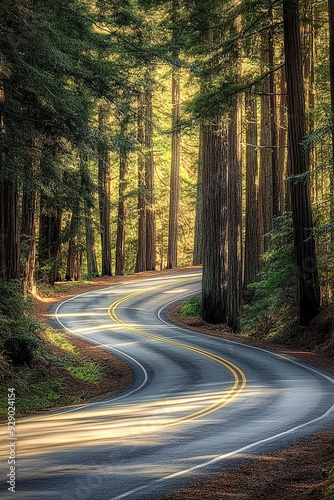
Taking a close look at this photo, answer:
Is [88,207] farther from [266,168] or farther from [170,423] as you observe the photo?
[266,168]

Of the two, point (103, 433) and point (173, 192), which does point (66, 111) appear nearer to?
point (103, 433)

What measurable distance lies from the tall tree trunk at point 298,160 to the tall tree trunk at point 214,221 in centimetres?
535

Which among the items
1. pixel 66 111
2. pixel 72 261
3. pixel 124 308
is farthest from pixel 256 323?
pixel 72 261

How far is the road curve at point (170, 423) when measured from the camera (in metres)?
7.02

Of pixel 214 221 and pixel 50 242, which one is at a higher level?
pixel 214 221

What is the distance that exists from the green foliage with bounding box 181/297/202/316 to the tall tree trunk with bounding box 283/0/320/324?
Answer: 9437 mm

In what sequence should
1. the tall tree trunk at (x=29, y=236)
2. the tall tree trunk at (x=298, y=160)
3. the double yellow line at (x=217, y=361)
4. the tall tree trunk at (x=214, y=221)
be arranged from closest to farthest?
1. the double yellow line at (x=217, y=361)
2. the tall tree trunk at (x=298, y=160)
3. the tall tree trunk at (x=214, y=221)
4. the tall tree trunk at (x=29, y=236)

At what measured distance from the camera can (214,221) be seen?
26.8 metres

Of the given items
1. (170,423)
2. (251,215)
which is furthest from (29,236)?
(170,423)

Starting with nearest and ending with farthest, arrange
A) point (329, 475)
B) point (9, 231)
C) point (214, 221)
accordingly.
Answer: point (329, 475), point (9, 231), point (214, 221)

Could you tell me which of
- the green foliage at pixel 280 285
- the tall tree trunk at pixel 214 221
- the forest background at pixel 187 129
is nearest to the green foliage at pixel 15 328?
the forest background at pixel 187 129

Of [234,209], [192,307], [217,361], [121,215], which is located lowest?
[217,361]

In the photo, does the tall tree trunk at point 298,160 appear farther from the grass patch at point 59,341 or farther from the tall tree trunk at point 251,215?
the tall tree trunk at point 251,215

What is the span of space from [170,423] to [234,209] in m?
16.1
